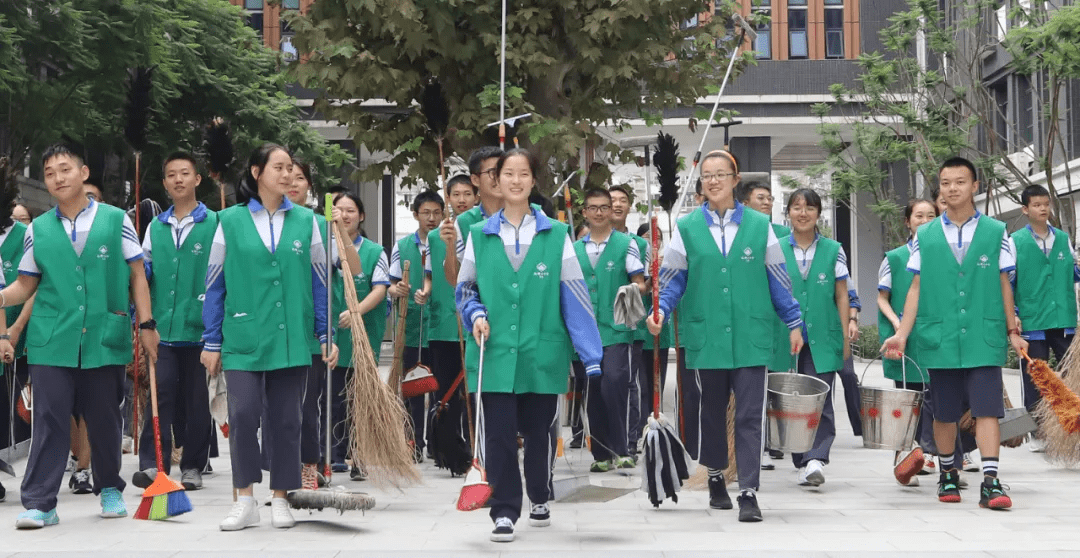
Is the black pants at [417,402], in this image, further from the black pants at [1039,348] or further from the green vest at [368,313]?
the black pants at [1039,348]

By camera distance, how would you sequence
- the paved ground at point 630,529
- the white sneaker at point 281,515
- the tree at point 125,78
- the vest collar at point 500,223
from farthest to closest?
the tree at point 125,78 → the white sneaker at point 281,515 → the vest collar at point 500,223 → the paved ground at point 630,529

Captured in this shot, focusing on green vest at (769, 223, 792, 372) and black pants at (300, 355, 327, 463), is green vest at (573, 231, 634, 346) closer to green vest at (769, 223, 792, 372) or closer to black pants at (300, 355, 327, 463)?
green vest at (769, 223, 792, 372)

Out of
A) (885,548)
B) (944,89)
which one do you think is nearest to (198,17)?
(944,89)

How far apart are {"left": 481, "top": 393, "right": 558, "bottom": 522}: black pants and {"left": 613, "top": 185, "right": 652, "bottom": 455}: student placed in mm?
3782

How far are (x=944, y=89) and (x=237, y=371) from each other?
2337 centimetres

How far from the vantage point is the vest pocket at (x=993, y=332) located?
8328 mm

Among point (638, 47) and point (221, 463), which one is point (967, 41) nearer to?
point (638, 47)

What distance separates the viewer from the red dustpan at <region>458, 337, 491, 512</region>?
6930mm

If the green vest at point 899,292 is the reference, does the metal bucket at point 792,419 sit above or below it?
below

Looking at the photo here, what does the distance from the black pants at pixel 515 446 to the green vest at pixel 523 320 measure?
0.38 ft

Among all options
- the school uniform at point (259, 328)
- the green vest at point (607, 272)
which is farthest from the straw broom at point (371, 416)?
the green vest at point (607, 272)

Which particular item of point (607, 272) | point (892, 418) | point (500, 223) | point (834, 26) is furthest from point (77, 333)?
point (834, 26)

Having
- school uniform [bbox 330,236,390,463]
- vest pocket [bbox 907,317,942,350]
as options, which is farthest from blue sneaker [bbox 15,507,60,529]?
vest pocket [bbox 907,317,942,350]

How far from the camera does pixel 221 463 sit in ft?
37.1
